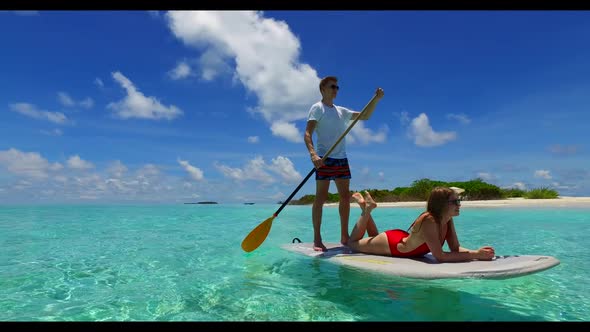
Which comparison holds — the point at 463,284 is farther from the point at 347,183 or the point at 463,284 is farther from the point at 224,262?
the point at 224,262

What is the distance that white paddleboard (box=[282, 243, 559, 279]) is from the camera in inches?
143

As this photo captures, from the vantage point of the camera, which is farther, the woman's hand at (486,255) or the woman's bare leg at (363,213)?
the woman's bare leg at (363,213)

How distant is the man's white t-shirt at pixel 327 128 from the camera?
18.4ft

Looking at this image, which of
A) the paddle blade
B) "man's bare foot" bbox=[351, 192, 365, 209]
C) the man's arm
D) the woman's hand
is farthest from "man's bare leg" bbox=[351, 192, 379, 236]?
the paddle blade

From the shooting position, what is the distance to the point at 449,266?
12.8 feet

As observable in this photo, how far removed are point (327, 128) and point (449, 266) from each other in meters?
2.70

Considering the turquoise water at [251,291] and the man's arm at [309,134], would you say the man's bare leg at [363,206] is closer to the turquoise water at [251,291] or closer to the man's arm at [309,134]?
the turquoise water at [251,291]

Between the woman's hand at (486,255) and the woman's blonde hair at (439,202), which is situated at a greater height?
the woman's blonde hair at (439,202)

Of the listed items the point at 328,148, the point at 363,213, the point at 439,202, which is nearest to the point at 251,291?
the point at 363,213

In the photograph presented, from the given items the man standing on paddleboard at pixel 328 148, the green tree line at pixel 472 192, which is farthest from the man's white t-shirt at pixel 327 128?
the green tree line at pixel 472 192

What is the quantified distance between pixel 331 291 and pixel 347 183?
6.47 ft

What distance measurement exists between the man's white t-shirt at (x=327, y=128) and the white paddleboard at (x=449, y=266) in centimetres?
165

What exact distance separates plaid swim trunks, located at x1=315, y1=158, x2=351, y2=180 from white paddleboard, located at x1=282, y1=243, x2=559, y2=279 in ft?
4.17

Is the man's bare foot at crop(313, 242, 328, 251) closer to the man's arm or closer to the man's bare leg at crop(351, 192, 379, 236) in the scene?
Result: the man's bare leg at crop(351, 192, 379, 236)
